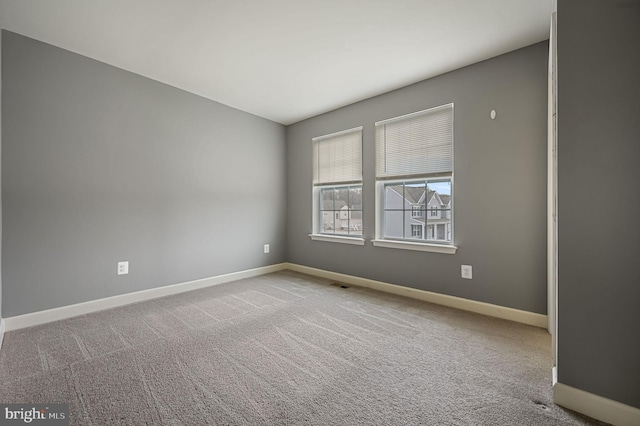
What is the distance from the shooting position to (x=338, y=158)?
394 cm

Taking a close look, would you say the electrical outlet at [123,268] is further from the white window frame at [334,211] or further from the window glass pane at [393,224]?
the window glass pane at [393,224]

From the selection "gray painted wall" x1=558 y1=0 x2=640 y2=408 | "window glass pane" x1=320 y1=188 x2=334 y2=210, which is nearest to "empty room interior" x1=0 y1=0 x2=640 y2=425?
"gray painted wall" x1=558 y1=0 x2=640 y2=408

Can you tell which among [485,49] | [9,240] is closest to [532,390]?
[485,49]

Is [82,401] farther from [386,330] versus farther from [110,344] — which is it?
[386,330]

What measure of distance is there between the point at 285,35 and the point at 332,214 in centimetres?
250

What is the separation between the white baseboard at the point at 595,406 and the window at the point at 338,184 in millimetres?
2569

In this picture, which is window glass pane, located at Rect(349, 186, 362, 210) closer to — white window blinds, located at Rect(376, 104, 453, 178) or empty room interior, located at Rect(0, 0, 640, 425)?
empty room interior, located at Rect(0, 0, 640, 425)

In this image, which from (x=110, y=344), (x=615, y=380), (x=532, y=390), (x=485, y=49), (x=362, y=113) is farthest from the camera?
(x=362, y=113)

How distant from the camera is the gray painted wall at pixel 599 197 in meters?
1.24

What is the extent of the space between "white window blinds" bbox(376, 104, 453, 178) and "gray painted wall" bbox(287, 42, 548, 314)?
10 cm

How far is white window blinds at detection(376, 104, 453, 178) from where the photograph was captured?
2.90 m

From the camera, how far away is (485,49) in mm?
2453

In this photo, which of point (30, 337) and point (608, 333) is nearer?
point (608, 333)

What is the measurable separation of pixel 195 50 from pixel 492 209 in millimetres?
3196
